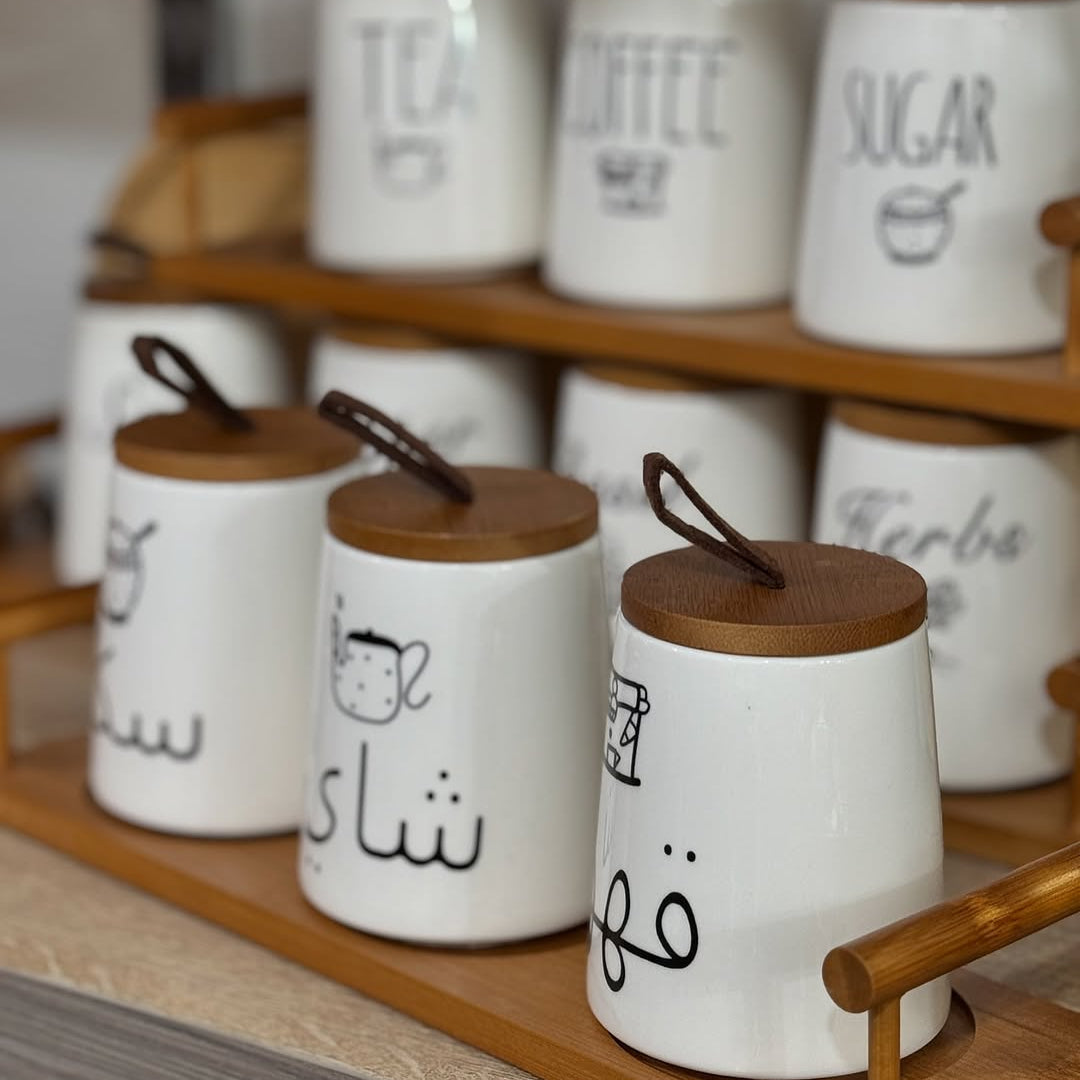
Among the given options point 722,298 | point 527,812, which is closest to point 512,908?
point 527,812

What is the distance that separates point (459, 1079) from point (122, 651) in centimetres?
25

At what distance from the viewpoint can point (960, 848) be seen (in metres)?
0.81

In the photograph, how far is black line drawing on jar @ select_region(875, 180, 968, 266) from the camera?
2.54ft

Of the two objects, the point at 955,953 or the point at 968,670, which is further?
the point at 968,670

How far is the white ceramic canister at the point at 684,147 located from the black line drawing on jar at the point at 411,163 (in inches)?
2.8

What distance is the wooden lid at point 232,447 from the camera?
77cm

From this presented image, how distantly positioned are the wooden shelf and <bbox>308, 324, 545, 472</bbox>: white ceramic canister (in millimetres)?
13

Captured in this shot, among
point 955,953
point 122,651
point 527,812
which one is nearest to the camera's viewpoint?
point 955,953

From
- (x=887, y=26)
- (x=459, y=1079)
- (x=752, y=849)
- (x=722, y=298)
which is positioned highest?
(x=887, y=26)

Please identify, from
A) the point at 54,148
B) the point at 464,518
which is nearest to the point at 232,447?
the point at 464,518

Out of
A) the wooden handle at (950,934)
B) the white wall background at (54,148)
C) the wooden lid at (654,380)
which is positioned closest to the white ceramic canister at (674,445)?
the wooden lid at (654,380)

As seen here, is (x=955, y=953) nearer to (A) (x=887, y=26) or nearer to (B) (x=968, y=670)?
(B) (x=968, y=670)

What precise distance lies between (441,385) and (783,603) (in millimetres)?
410

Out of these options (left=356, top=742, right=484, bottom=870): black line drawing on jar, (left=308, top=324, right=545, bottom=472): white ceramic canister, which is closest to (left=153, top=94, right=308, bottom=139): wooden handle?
(left=308, top=324, right=545, bottom=472): white ceramic canister
